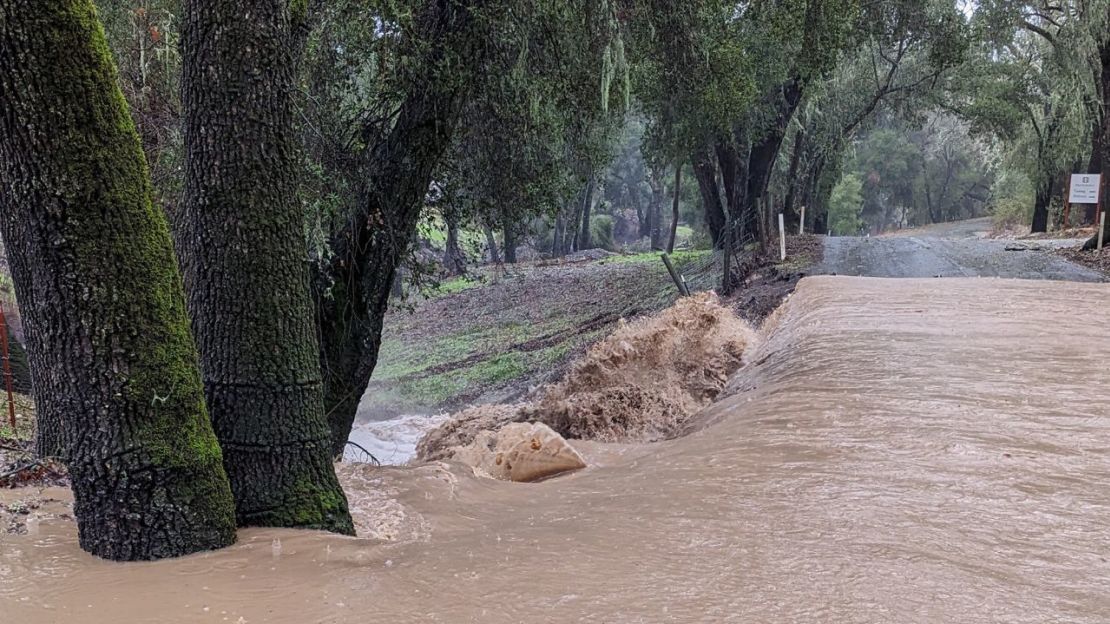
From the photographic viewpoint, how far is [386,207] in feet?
25.7

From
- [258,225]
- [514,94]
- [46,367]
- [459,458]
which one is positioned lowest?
[459,458]

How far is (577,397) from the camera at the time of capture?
11.9 metres

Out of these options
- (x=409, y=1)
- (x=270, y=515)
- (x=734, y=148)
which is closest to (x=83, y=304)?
(x=270, y=515)

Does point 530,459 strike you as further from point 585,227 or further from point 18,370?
point 585,227

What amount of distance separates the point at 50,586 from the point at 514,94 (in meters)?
6.80

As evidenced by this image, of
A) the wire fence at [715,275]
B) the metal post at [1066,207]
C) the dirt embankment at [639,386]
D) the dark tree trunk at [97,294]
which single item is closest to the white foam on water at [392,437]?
the dirt embankment at [639,386]

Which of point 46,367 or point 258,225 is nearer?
point 46,367

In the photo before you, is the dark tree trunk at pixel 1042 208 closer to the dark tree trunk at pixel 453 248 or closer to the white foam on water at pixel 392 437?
the white foam on water at pixel 392 437

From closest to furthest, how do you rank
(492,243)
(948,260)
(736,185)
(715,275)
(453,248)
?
(453,248)
(948,260)
(715,275)
(736,185)
(492,243)

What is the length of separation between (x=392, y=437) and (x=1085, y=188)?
57.6 feet

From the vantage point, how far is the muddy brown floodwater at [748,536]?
356cm

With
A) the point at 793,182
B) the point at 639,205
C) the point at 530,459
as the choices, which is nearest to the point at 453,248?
the point at 530,459

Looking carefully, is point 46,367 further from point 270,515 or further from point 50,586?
point 270,515

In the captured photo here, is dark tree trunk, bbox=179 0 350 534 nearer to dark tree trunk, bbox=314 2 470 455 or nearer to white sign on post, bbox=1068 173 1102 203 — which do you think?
dark tree trunk, bbox=314 2 470 455
